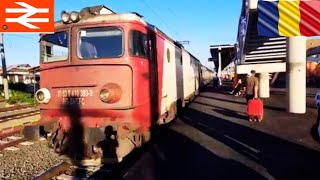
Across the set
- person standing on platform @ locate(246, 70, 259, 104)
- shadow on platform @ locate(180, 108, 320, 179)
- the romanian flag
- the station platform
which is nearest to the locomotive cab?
the station platform

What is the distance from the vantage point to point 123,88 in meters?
7.93

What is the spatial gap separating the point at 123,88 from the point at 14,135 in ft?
20.9

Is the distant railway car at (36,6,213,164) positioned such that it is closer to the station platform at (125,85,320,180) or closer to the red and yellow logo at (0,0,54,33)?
the station platform at (125,85,320,180)

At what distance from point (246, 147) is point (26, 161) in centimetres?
478

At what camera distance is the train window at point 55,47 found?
8.48 meters

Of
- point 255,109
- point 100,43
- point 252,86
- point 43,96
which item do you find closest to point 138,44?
point 100,43

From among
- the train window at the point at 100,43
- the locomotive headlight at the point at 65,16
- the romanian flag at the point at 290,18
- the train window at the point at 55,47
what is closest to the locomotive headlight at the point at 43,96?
the train window at the point at 55,47

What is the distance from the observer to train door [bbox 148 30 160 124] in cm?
911

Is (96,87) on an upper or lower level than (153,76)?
lower

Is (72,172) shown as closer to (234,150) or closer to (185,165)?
(185,165)

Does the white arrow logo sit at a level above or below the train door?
above

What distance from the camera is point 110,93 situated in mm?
7723

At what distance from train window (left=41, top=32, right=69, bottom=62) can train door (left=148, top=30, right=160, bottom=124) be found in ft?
6.05

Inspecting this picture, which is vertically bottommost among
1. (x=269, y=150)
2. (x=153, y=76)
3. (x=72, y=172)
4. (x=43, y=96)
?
(x=72, y=172)
